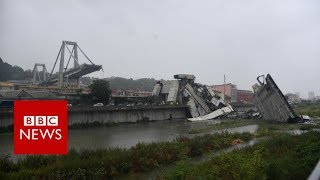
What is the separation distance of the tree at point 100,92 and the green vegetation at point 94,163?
40549 mm

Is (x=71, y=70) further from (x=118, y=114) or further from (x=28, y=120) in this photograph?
(x=28, y=120)

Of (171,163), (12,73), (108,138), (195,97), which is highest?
(12,73)

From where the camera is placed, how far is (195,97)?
67.4 meters

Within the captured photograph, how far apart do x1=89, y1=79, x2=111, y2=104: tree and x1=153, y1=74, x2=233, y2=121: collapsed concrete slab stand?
46.5ft

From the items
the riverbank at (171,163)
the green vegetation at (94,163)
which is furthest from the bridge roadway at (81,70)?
the green vegetation at (94,163)

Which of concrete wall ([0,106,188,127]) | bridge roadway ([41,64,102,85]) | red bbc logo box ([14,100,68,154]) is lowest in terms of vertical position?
concrete wall ([0,106,188,127])

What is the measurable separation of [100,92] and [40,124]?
4816 centimetres

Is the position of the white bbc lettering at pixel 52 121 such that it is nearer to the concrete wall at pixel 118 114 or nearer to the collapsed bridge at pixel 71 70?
the concrete wall at pixel 118 114

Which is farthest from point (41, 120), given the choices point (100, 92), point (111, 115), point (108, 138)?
point (100, 92)

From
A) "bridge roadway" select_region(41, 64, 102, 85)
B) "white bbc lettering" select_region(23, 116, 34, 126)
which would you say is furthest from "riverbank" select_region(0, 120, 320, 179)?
"bridge roadway" select_region(41, 64, 102, 85)

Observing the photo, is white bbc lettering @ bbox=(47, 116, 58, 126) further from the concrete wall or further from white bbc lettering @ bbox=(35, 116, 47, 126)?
the concrete wall

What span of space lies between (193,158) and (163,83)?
5571cm

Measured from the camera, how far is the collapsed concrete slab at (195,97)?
217ft

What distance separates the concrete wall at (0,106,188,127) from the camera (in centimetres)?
4438
